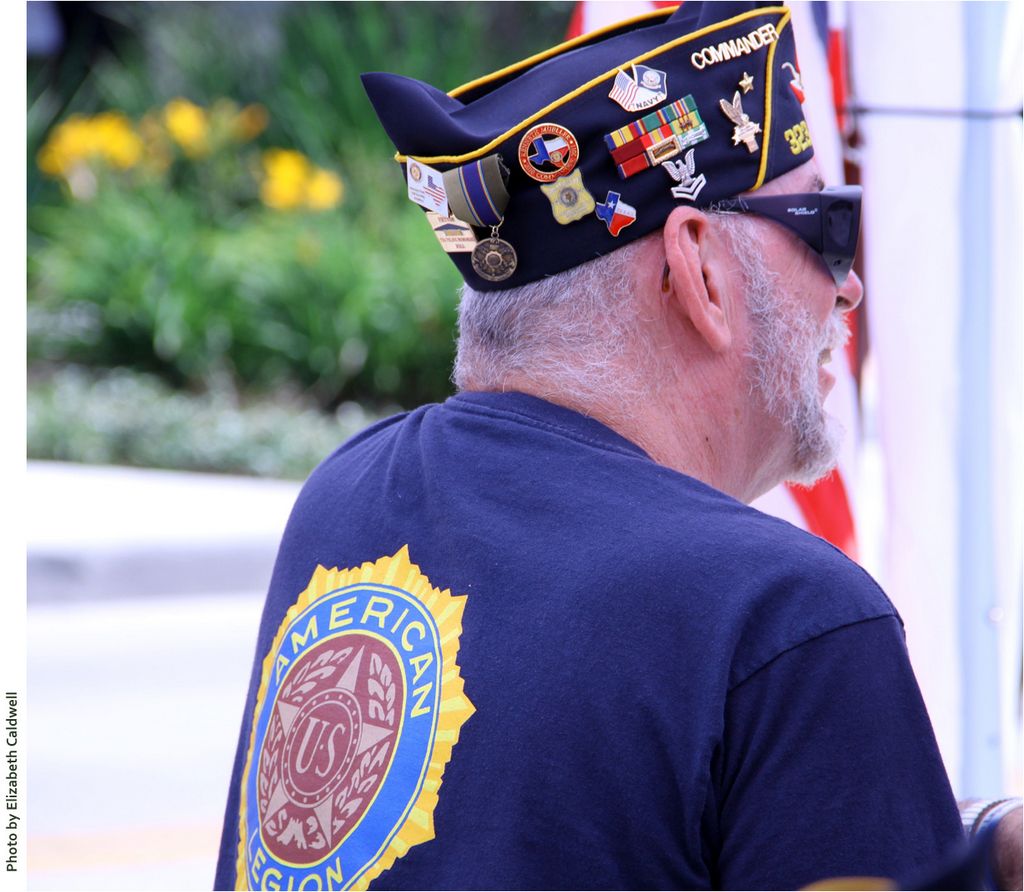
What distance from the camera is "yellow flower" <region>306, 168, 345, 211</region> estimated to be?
1034 centimetres

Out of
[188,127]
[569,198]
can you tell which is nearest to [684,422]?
[569,198]

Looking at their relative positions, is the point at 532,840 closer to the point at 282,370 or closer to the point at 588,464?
the point at 588,464

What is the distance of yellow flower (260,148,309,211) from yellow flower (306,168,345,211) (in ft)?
0.22

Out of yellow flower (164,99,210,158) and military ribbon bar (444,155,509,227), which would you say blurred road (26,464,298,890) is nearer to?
military ribbon bar (444,155,509,227)

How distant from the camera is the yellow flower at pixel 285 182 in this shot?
1037 cm

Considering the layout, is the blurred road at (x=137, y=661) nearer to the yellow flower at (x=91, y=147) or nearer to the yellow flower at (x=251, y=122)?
the yellow flower at (x=91, y=147)

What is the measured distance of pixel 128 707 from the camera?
5.61 metres

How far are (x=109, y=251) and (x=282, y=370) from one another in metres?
1.75

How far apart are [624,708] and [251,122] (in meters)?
10.9

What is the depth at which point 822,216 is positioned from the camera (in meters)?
1.56

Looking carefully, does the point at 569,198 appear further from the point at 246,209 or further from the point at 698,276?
the point at 246,209

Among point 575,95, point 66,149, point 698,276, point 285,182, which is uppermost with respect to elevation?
point 66,149

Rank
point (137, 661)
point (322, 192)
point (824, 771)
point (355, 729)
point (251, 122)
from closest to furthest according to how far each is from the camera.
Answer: point (824, 771) < point (355, 729) < point (137, 661) < point (322, 192) < point (251, 122)

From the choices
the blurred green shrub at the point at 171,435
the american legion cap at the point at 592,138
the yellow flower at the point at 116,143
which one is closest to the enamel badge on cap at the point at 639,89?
the american legion cap at the point at 592,138
